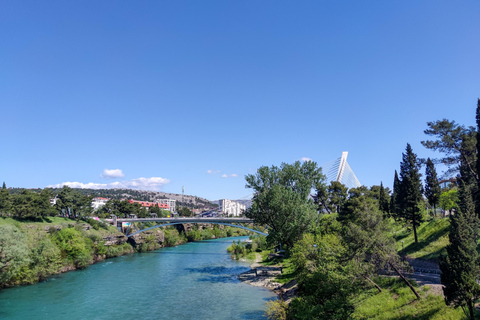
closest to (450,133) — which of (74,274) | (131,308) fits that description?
(131,308)

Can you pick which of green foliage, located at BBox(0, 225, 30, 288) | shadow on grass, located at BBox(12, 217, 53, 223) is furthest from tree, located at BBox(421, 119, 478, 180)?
shadow on grass, located at BBox(12, 217, 53, 223)

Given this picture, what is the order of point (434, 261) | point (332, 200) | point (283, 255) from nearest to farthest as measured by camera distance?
point (434, 261) < point (283, 255) < point (332, 200)

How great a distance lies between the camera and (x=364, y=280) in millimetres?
18109

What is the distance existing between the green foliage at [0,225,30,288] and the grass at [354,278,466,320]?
29550 millimetres

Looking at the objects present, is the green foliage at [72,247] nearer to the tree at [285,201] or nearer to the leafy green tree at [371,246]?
the tree at [285,201]

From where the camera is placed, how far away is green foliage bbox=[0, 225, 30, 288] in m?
28.0

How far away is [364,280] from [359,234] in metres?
3.59

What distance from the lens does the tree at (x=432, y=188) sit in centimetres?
4269

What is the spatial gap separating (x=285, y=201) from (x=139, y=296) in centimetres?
1765

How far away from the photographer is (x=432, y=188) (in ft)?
149

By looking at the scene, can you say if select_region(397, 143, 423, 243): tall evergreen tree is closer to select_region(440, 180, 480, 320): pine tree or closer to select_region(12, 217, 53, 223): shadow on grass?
select_region(440, 180, 480, 320): pine tree

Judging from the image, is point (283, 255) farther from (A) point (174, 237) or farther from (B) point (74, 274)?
(A) point (174, 237)

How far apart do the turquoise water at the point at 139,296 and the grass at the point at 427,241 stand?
46.4ft

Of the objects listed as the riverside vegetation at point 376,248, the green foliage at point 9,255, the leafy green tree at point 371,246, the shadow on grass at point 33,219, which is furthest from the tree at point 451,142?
the shadow on grass at point 33,219
